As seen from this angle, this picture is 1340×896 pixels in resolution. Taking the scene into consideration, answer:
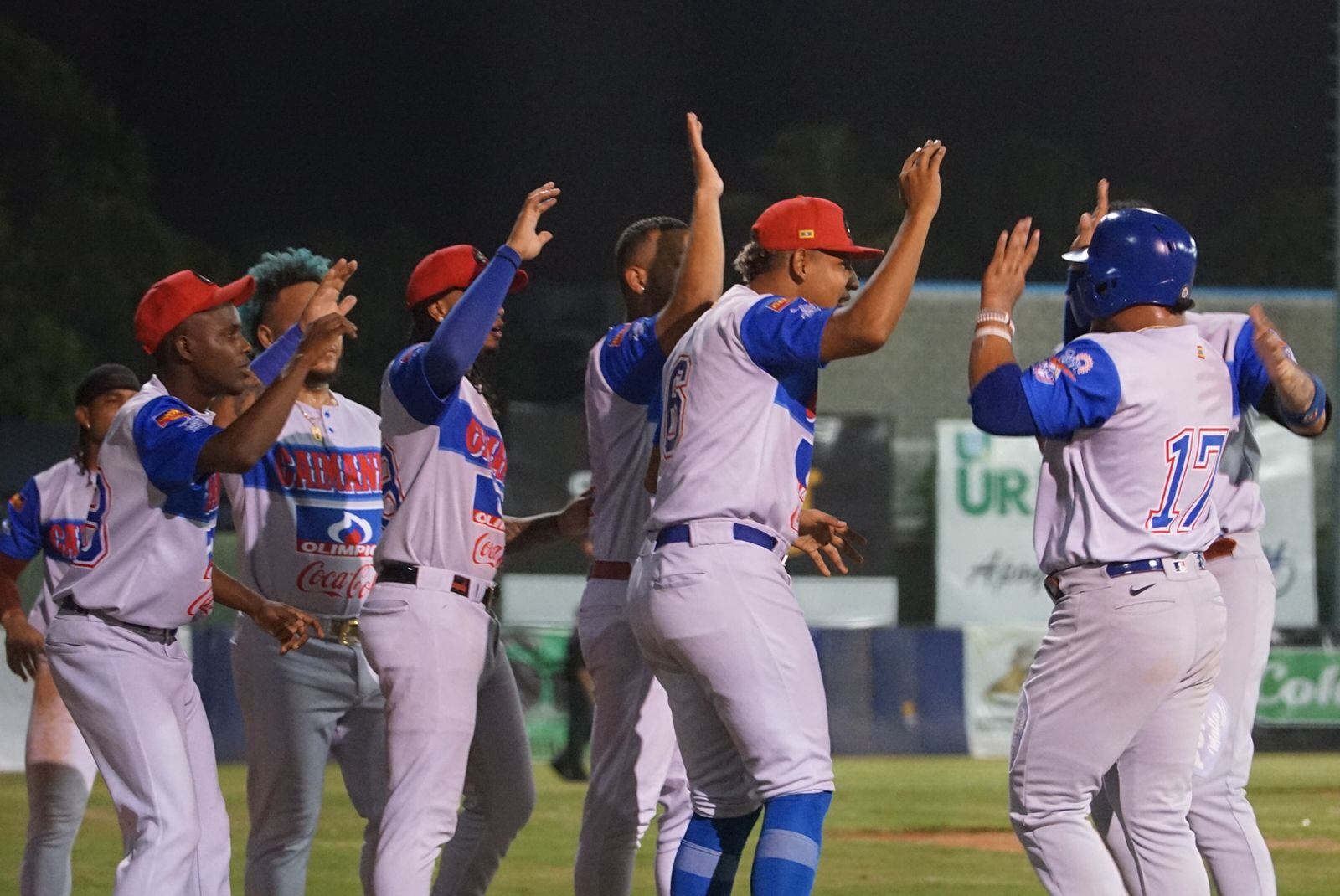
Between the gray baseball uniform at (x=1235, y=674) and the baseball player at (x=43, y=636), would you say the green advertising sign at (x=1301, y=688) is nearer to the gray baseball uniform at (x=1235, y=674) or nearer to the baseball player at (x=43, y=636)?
the gray baseball uniform at (x=1235, y=674)

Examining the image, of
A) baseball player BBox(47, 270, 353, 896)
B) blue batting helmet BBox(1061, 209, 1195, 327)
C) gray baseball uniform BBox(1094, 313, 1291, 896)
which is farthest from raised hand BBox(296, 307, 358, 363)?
gray baseball uniform BBox(1094, 313, 1291, 896)

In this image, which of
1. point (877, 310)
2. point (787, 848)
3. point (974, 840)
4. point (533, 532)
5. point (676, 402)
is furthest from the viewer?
point (974, 840)

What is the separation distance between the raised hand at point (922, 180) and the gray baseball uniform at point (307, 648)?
1.76m

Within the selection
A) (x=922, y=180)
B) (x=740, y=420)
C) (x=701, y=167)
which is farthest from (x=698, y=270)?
(x=922, y=180)

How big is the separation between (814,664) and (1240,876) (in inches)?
50.6

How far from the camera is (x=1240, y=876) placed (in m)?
4.41

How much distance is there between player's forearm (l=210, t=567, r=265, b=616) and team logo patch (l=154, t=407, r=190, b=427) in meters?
0.51

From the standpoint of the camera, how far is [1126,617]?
13.0 feet

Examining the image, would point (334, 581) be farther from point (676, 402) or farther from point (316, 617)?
point (676, 402)

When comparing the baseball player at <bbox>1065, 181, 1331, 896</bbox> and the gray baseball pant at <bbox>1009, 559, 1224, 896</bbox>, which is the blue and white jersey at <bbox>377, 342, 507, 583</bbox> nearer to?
the gray baseball pant at <bbox>1009, 559, 1224, 896</bbox>

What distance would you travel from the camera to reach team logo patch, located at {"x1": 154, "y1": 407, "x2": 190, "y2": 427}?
13.7 feet

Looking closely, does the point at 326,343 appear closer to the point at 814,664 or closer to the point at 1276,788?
the point at 814,664

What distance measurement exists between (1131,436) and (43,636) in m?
3.42

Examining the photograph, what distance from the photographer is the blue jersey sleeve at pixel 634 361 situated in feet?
14.8
